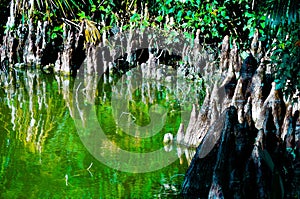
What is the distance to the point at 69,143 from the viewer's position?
6.32 meters

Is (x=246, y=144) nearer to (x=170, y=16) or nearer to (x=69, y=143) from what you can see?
(x=69, y=143)

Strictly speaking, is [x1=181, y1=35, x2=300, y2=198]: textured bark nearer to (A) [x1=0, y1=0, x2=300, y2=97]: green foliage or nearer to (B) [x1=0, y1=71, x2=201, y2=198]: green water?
(B) [x1=0, y1=71, x2=201, y2=198]: green water

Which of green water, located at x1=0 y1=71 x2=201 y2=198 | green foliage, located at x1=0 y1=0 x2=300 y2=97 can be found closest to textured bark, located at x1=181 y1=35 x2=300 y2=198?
green water, located at x1=0 y1=71 x2=201 y2=198

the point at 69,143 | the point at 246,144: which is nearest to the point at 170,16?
the point at 69,143

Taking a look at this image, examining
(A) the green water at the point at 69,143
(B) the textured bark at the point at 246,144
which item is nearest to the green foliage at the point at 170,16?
(A) the green water at the point at 69,143

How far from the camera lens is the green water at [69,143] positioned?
517 cm

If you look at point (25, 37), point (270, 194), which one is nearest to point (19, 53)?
point (25, 37)

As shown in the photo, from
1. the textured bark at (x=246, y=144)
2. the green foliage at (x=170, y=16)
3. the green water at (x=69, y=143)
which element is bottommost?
the green water at (x=69, y=143)

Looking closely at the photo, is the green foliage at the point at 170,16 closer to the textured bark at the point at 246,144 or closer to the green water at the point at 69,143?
the green water at the point at 69,143

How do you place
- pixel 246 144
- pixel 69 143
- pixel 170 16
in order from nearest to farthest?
pixel 246 144 < pixel 69 143 < pixel 170 16

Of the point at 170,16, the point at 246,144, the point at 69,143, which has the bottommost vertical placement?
the point at 69,143

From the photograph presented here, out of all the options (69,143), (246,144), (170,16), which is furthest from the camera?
(170,16)

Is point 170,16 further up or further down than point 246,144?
further up

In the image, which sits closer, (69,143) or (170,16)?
(69,143)
